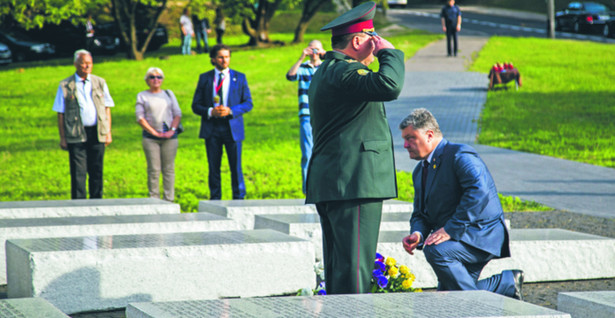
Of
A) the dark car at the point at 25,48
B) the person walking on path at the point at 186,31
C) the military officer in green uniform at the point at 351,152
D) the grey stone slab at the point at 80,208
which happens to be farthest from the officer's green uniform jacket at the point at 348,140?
the dark car at the point at 25,48

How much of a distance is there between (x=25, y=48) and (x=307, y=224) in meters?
27.3

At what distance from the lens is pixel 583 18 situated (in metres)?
38.7

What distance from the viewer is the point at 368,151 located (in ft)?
15.0

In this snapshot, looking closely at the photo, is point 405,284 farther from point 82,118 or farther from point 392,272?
point 82,118

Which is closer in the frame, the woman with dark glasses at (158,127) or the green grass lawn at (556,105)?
the woman with dark glasses at (158,127)

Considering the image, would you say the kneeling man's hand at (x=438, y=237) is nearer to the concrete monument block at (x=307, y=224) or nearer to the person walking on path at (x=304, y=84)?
the concrete monument block at (x=307, y=224)

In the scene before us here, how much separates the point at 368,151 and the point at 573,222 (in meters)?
5.74

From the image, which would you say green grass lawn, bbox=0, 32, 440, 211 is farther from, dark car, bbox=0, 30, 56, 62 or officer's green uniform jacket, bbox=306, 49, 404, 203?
officer's green uniform jacket, bbox=306, 49, 404, 203

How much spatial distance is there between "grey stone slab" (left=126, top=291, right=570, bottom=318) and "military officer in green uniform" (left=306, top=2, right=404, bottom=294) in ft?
1.06

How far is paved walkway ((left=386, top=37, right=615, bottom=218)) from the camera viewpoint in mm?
11016

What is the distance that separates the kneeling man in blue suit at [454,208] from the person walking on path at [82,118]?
558 centimetres

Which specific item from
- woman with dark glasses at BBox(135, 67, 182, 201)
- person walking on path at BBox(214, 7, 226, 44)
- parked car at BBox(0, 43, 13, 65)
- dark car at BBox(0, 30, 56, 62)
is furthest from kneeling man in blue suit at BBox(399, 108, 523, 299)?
dark car at BBox(0, 30, 56, 62)

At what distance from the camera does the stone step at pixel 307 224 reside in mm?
7266

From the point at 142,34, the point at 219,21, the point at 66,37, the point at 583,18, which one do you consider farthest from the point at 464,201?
the point at 583,18
